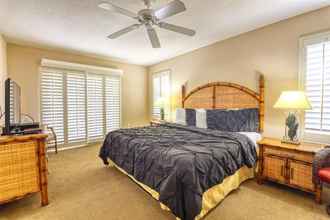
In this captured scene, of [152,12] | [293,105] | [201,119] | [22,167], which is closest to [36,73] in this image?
[22,167]

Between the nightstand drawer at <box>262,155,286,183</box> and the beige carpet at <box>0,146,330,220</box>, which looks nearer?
the beige carpet at <box>0,146,330,220</box>

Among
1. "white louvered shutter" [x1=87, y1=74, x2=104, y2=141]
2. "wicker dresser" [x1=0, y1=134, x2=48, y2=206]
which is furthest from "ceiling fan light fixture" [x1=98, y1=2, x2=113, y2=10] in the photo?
"white louvered shutter" [x1=87, y1=74, x2=104, y2=141]

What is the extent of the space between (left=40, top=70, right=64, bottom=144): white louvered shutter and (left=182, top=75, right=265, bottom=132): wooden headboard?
3.36 metres

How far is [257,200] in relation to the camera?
2271mm

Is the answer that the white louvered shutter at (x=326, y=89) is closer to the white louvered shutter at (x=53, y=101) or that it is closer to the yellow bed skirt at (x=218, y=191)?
the yellow bed skirt at (x=218, y=191)

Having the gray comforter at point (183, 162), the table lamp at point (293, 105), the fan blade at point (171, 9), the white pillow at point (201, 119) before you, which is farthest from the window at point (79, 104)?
the table lamp at point (293, 105)

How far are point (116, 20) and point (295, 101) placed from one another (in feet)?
9.79

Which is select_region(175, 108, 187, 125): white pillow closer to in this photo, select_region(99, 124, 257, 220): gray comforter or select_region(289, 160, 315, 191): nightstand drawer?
select_region(99, 124, 257, 220): gray comforter

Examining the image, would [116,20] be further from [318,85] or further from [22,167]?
[318,85]

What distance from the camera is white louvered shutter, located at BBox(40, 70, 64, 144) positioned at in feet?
14.1

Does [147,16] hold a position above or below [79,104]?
above

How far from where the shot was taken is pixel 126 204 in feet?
7.27

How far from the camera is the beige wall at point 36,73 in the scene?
399 centimetres

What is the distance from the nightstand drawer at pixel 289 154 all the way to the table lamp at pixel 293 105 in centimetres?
23
